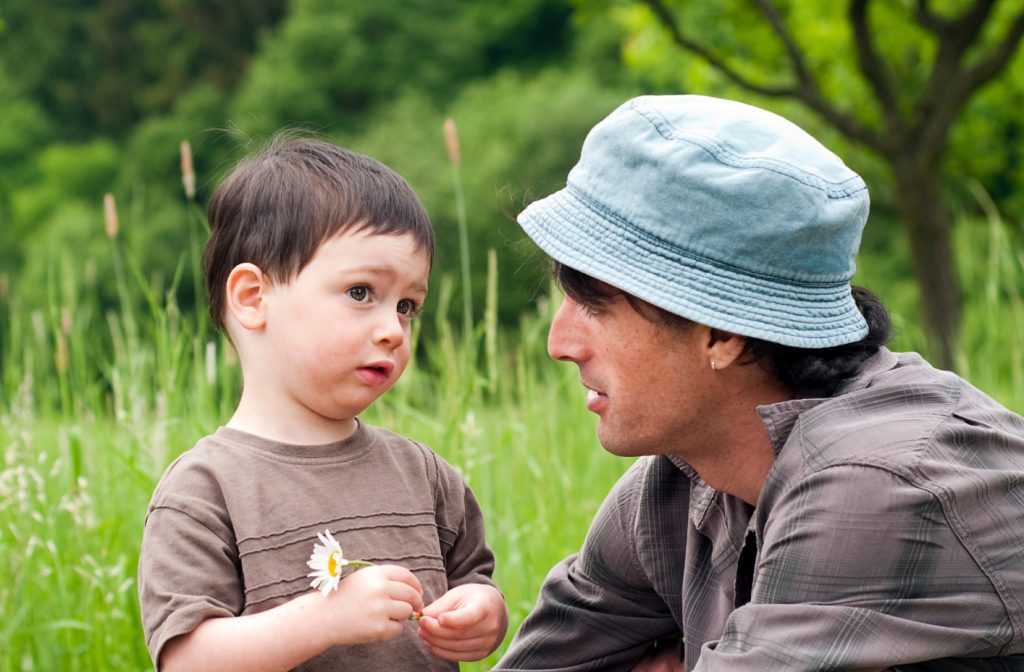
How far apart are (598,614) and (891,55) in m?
14.0

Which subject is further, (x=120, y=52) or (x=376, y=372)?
(x=120, y=52)

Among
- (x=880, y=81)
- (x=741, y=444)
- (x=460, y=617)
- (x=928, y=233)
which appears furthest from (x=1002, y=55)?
(x=460, y=617)

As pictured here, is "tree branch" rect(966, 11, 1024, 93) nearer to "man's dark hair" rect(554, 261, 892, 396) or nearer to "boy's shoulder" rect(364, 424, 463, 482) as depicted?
"man's dark hair" rect(554, 261, 892, 396)

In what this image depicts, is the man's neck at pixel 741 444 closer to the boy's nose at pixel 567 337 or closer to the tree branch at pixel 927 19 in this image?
the boy's nose at pixel 567 337

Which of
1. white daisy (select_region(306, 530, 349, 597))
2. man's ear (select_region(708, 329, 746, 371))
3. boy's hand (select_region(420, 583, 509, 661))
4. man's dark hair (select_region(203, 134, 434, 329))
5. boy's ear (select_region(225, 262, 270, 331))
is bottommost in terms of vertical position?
boy's hand (select_region(420, 583, 509, 661))

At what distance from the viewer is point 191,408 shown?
3498mm

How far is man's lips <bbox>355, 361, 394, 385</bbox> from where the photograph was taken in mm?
1952

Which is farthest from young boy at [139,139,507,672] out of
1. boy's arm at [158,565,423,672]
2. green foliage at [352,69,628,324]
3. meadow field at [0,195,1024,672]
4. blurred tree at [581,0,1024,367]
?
green foliage at [352,69,628,324]

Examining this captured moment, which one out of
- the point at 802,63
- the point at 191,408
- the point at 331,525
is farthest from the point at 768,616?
the point at 802,63

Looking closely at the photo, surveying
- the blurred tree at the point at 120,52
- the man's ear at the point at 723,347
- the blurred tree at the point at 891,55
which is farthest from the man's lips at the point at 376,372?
the blurred tree at the point at 120,52

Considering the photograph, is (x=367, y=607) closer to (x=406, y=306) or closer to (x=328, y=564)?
(x=328, y=564)

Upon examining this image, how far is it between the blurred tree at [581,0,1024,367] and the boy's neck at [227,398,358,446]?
6.53 m

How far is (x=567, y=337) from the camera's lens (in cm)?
200

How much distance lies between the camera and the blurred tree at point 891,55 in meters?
10.9
